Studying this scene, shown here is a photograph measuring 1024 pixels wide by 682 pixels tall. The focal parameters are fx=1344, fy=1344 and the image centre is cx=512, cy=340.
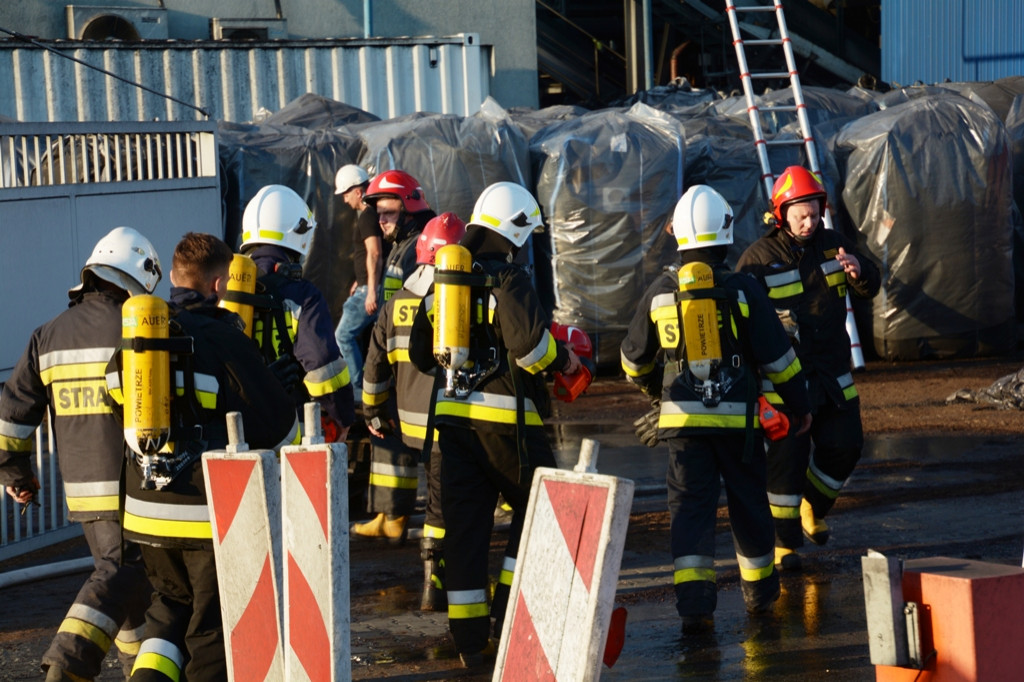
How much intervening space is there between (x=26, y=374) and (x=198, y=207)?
17.3 feet

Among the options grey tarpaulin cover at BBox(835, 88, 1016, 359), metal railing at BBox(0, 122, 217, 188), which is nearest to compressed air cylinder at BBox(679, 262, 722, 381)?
metal railing at BBox(0, 122, 217, 188)

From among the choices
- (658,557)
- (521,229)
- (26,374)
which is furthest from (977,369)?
(26,374)

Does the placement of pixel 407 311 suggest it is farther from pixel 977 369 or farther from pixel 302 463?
pixel 977 369

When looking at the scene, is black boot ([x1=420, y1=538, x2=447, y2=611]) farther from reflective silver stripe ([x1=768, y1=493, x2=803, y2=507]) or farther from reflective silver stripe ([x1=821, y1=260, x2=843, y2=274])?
reflective silver stripe ([x1=821, y1=260, x2=843, y2=274])

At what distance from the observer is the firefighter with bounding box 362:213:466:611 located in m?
5.46

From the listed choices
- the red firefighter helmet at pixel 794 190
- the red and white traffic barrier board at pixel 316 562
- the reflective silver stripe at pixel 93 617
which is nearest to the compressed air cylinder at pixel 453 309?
the red and white traffic barrier board at pixel 316 562

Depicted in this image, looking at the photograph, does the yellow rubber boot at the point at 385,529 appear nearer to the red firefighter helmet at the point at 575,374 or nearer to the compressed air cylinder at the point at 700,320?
the red firefighter helmet at the point at 575,374

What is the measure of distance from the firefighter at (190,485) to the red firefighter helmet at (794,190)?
288 centimetres

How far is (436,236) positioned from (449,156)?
522 cm

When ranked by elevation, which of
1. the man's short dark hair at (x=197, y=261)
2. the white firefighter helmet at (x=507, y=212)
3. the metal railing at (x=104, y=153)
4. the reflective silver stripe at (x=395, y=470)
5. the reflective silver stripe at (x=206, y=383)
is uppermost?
the metal railing at (x=104, y=153)

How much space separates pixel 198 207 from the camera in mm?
9750

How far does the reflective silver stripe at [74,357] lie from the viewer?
4516 millimetres

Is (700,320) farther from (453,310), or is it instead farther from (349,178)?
(349,178)

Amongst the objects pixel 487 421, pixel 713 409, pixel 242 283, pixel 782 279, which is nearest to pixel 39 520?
pixel 242 283
